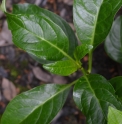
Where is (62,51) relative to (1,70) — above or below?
above

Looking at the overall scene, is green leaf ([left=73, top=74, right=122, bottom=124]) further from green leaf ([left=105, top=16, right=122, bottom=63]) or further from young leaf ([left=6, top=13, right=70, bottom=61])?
green leaf ([left=105, top=16, right=122, bottom=63])

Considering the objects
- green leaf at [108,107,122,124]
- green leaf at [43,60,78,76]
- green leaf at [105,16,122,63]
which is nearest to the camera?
green leaf at [108,107,122,124]

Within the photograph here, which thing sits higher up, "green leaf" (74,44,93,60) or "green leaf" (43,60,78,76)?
"green leaf" (74,44,93,60)

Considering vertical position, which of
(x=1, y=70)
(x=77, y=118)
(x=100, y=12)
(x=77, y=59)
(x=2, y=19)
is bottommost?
(x=77, y=118)

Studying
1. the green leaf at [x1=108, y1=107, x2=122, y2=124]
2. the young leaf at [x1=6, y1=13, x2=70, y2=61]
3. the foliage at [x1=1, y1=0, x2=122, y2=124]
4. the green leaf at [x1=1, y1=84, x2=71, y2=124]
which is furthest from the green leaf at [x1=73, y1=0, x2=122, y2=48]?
the green leaf at [x1=108, y1=107, x2=122, y2=124]

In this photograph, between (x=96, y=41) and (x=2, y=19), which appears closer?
(x=96, y=41)

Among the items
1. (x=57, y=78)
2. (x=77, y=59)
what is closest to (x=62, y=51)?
(x=77, y=59)

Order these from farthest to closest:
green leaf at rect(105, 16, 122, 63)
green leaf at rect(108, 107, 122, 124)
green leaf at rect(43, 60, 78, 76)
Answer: green leaf at rect(105, 16, 122, 63), green leaf at rect(43, 60, 78, 76), green leaf at rect(108, 107, 122, 124)

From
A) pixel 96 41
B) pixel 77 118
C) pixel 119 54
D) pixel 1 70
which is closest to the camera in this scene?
pixel 96 41

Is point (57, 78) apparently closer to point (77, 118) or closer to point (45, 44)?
point (77, 118)
